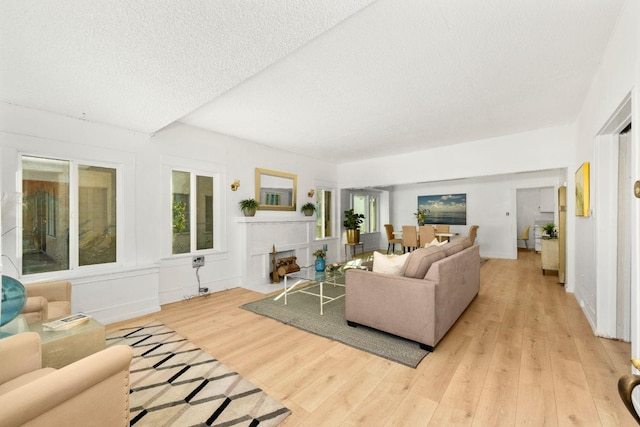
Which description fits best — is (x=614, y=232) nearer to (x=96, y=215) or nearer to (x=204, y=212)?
(x=204, y=212)

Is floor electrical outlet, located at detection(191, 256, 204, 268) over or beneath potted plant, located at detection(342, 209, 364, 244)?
beneath

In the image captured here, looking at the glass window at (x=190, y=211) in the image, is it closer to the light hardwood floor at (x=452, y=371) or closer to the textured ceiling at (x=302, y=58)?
the textured ceiling at (x=302, y=58)

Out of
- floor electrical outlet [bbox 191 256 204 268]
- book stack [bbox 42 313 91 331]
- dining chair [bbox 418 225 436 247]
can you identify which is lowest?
book stack [bbox 42 313 91 331]

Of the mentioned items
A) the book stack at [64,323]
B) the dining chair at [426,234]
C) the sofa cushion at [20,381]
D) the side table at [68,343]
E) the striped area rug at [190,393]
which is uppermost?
the dining chair at [426,234]

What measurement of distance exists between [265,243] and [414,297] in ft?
10.4

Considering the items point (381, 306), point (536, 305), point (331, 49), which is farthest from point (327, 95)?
point (536, 305)

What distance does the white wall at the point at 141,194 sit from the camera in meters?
2.83

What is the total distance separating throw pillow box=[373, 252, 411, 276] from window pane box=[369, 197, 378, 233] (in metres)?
6.31

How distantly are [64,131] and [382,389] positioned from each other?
411 cm

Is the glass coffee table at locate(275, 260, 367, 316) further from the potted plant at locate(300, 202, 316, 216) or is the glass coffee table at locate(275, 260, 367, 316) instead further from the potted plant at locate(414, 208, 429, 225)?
the potted plant at locate(414, 208, 429, 225)

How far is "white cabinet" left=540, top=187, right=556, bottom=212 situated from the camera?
8414 millimetres

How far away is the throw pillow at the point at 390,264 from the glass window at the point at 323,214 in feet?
12.3

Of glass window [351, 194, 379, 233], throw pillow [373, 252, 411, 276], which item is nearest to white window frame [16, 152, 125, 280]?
throw pillow [373, 252, 411, 276]

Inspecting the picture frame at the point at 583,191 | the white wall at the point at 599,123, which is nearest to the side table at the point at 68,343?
the white wall at the point at 599,123
